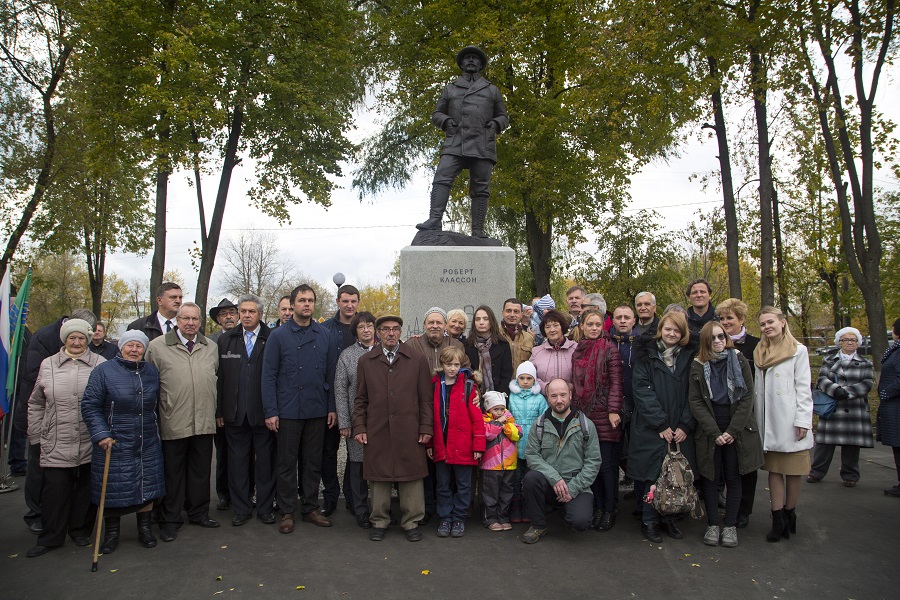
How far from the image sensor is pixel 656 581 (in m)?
3.88

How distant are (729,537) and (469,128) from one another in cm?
501

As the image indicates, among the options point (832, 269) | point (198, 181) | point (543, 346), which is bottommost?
point (543, 346)

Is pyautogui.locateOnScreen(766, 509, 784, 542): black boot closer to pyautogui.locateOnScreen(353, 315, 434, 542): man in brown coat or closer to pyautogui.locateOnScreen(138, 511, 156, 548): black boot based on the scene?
A: pyautogui.locateOnScreen(353, 315, 434, 542): man in brown coat

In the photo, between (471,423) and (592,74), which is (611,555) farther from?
(592,74)

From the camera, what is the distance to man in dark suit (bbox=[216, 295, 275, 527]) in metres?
5.12

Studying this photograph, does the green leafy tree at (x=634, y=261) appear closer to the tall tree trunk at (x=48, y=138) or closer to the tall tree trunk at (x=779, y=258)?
the tall tree trunk at (x=779, y=258)

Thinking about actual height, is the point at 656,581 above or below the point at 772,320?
below

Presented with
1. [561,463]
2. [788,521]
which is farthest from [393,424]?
[788,521]

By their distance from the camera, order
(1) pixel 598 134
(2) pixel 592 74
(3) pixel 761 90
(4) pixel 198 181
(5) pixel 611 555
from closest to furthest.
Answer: (5) pixel 611 555, (3) pixel 761 90, (2) pixel 592 74, (1) pixel 598 134, (4) pixel 198 181

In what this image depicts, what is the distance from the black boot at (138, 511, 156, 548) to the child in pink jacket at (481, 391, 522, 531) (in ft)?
8.24

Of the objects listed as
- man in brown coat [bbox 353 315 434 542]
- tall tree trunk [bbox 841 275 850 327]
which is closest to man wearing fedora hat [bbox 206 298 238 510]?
man in brown coat [bbox 353 315 434 542]

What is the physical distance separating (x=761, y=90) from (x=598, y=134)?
432cm

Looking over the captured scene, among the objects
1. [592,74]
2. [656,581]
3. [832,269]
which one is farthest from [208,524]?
[832,269]

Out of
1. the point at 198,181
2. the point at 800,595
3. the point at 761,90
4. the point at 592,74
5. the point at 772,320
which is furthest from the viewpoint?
the point at 198,181
